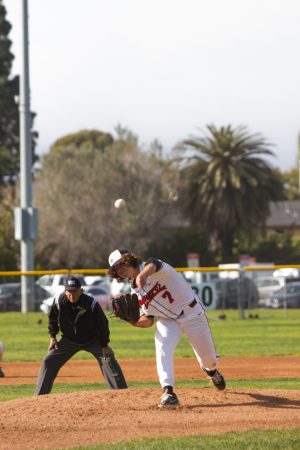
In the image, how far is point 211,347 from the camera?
414 inches

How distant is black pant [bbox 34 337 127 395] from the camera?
11414 mm

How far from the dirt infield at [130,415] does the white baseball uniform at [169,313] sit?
0.45 m

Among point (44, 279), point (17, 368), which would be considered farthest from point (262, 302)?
point (17, 368)

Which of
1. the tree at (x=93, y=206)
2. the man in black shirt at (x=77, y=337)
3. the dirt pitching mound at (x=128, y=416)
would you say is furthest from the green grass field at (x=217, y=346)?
the tree at (x=93, y=206)

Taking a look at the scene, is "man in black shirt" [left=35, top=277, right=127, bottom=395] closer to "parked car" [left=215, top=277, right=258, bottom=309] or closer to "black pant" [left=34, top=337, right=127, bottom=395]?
"black pant" [left=34, top=337, right=127, bottom=395]

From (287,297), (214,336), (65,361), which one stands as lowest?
(214,336)

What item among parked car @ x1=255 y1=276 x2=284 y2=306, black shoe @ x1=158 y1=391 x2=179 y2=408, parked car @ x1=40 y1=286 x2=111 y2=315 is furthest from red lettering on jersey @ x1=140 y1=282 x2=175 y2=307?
parked car @ x1=255 y1=276 x2=284 y2=306

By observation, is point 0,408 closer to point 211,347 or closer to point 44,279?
point 211,347

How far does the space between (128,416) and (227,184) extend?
2060 inches

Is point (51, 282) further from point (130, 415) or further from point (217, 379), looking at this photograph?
point (130, 415)

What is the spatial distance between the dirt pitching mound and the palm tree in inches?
1985

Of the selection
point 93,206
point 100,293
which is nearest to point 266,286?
point 100,293

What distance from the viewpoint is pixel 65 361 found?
11.5 m

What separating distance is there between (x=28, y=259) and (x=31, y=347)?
11449 millimetres
